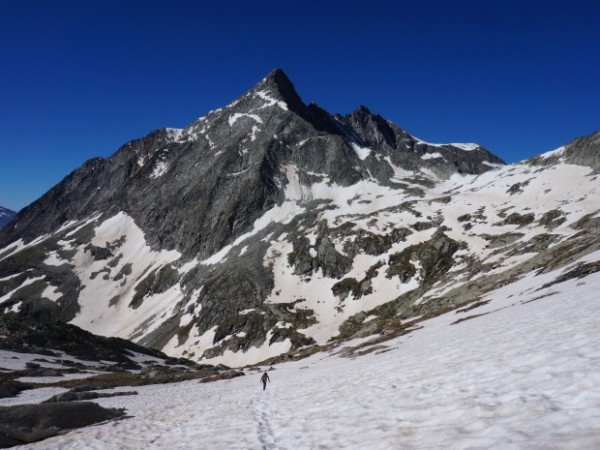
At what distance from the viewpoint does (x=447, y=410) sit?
980 cm

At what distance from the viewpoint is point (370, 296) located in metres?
112

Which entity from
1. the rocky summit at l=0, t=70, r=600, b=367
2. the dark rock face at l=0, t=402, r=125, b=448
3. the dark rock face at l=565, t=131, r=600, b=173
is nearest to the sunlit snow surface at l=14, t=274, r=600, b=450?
the dark rock face at l=0, t=402, r=125, b=448

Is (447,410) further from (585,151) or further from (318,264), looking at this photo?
(585,151)

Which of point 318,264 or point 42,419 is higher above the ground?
point 318,264

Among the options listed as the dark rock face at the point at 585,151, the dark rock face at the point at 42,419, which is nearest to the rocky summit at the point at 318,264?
the dark rock face at the point at 585,151

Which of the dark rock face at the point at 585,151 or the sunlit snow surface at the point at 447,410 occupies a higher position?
the dark rock face at the point at 585,151

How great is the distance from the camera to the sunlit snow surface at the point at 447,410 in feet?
24.2

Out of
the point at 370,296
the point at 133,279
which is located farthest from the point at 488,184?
the point at 133,279

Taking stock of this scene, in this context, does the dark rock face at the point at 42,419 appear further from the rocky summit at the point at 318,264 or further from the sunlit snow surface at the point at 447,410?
the rocky summit at the point at 318,264

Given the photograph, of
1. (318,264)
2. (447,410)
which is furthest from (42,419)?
(318,264)

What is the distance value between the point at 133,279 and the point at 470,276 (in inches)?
5960

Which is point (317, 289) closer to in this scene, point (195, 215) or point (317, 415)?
point (195, 215)

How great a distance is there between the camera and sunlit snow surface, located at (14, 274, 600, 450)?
7379 millimetres

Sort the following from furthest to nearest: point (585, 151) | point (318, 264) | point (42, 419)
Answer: point (585, 151), point (318, 264), point (42, 419)
